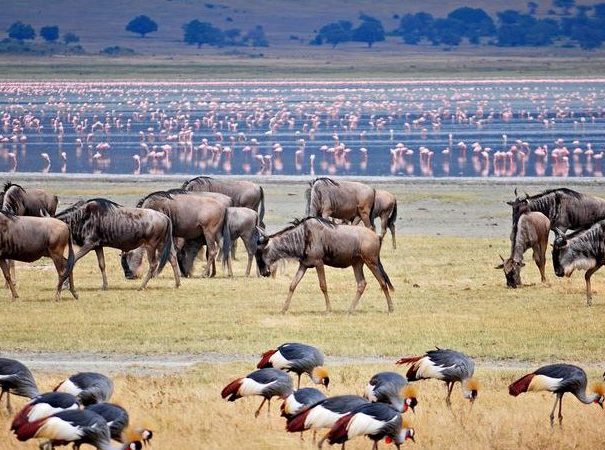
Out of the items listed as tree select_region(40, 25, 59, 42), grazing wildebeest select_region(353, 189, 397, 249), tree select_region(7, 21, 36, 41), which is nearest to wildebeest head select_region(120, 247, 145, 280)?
grazing wildebeest select_region(353, 189, 397, 249)

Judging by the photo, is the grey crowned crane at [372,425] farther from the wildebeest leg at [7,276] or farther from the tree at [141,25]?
the tree at [141,25]

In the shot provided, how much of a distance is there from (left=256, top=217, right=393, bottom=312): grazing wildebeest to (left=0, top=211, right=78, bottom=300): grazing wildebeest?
2584 mm

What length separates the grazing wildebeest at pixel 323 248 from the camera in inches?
703

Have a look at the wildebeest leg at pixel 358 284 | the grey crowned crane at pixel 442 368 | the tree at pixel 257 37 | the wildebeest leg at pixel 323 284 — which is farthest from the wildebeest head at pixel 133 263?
the tree at pixel 257 37

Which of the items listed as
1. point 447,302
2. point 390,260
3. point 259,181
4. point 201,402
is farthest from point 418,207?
point 201,402

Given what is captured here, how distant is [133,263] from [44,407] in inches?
463

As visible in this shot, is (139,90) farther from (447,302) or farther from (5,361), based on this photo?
(5,361)

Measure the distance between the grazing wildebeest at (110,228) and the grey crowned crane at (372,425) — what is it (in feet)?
33.8

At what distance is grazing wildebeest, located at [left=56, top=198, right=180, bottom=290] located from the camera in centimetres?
2006

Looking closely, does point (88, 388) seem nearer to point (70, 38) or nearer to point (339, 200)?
point (339, 200)

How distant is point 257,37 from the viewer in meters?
187

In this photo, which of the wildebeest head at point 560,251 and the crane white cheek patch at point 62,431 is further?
the wildebeest head at point 560,251

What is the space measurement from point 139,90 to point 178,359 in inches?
3711

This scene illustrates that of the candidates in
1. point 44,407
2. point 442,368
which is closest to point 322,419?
point 44,407
